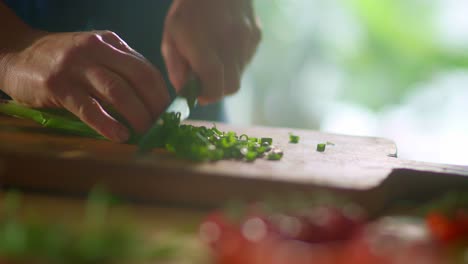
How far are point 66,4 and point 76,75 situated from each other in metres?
0.90

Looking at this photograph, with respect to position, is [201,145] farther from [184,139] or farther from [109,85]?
[109,85]

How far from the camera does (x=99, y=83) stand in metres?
1.52

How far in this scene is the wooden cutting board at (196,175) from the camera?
115cm

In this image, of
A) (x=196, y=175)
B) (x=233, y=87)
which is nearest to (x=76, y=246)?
(x=196, y=175)

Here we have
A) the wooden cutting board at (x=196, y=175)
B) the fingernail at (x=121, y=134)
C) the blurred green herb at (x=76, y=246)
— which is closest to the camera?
the blurred green herb at (x=76, y=246)

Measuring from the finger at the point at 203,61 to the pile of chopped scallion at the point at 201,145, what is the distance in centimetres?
18

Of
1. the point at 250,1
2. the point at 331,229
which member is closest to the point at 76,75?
the point at 250,1

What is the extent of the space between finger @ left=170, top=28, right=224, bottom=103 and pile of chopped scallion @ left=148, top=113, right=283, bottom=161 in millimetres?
177

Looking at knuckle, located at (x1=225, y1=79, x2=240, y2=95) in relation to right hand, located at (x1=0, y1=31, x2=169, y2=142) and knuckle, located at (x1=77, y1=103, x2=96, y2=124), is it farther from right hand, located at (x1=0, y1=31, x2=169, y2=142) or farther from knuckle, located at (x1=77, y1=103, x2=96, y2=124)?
knuckle, located at (x1=77, y1=103, x2=96, y2=124)

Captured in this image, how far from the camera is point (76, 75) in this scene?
5.08 feet

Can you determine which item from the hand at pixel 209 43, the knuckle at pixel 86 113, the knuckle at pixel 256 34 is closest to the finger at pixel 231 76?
the hand at pixel 209 43

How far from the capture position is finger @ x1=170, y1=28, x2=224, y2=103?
1.68 metres

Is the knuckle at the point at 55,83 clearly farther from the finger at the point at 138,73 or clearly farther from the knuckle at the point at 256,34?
the knuckle at the point at 256,34

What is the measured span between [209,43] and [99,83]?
0.38m
